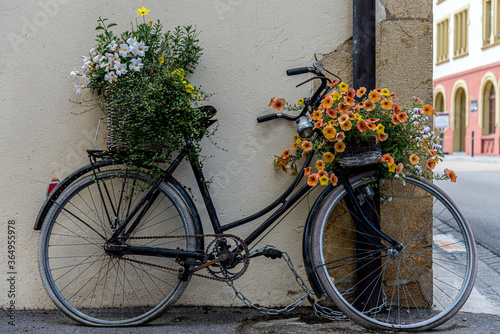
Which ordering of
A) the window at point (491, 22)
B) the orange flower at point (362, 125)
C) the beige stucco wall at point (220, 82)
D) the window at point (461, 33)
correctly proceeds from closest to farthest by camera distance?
1. the orange flower at point (362, 125)
2. the beige stucco wall at point (220, 82)
3. the window at point (491, 22)
4. the window at point (461, 33)

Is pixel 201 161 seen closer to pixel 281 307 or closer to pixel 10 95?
pixel 281 307

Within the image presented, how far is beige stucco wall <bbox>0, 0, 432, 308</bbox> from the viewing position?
307 cm

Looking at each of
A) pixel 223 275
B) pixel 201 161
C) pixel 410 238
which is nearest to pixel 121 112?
pixel 201 161

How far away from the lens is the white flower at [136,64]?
8.62 ft

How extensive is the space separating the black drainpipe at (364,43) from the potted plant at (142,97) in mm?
995

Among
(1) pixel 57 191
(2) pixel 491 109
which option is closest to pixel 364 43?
(1) pixel 57 191

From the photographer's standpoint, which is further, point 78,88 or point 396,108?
point 78,88

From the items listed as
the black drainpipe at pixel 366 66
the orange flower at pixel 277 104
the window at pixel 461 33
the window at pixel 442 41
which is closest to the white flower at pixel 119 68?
the orange flower at pixel 277 104

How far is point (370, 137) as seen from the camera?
2594 mm

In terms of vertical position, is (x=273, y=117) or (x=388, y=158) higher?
(x=273, y=117)

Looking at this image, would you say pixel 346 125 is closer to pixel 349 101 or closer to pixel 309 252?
pixel 349 101

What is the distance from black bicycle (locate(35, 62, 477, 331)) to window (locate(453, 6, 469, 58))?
88.9 ft

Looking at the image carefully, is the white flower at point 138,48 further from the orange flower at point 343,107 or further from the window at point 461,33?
the window at point 461,33

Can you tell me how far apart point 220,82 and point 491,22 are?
2598cm
